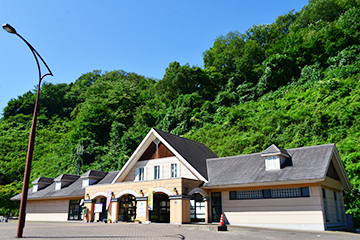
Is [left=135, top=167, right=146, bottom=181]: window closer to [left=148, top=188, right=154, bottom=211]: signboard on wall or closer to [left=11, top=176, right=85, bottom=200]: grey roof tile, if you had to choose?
[left=148, top=188, right=154, bottom=211]: signboard on wall

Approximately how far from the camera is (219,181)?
20.0 metres

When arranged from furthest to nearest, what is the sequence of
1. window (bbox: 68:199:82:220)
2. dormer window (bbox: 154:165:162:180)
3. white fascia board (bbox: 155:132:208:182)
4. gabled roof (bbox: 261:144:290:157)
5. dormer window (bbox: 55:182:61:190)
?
dormer window (bbox: 55:182:61:190) → window (bbox: 68:199:82:220) → dormer window (bbox: 154:165:162:180) → white fascia board (bbox: 155:132:208:182) → gabled roof (bbox: 261:144:290:157)

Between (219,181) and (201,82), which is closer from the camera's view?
(219,181)

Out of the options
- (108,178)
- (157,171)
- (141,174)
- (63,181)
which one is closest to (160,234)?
(157,171)

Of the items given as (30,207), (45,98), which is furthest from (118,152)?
(45,98)

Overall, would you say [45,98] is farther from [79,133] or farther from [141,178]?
[141,178]

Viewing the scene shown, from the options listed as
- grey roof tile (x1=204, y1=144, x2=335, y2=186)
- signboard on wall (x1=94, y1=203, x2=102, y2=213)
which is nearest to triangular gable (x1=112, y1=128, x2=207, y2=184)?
signboard on wall (x1=94, y1=203, x2=102, y2=213)

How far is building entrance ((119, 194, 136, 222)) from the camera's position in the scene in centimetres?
2308

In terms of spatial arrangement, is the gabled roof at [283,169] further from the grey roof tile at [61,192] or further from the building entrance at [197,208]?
the grey roof tile at [61,192]

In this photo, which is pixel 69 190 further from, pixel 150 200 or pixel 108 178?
pixel 150 200

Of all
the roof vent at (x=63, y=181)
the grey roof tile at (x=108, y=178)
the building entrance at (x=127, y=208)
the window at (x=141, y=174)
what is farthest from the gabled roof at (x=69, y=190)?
the window at (x=141, y=174)

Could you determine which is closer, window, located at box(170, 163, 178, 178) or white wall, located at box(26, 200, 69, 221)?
window, located at box(170, 163, 178, 178)

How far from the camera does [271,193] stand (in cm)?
1809

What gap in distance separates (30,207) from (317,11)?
46.7 m
